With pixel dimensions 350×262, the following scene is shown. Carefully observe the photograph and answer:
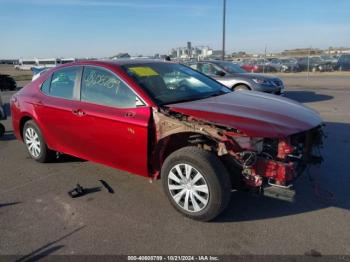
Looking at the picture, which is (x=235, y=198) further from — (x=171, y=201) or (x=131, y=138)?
(x=131, y=138)

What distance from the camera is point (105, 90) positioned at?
4.65m

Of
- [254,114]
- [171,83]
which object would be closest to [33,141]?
[171,83]

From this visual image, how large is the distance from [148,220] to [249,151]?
1.30 meters

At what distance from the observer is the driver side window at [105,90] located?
4.36 meters

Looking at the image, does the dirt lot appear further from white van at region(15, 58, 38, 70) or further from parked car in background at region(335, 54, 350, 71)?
white van at region(15, 58, 38, 70)

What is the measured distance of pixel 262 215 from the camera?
4012 millimetres

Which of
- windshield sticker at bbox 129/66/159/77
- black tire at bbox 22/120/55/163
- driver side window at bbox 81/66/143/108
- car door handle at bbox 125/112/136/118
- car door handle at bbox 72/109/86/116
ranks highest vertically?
windshield sticker at bbox 129/66/159/77

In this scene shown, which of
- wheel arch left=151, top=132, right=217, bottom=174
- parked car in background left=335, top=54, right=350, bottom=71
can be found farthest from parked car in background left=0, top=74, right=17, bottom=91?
parked car in background left=335, top=54, right=350, bottom=71

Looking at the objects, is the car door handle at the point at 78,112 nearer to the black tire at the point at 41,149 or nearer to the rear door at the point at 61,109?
the rear door at the point at 61,109

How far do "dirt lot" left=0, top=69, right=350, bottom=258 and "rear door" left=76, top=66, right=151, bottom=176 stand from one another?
0.48 metres

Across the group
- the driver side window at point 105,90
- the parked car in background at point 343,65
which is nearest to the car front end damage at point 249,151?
the driver side window at point 105,90

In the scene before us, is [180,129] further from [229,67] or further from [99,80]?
[229,67]

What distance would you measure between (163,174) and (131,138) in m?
0.57

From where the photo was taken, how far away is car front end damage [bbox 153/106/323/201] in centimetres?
364
